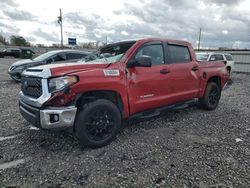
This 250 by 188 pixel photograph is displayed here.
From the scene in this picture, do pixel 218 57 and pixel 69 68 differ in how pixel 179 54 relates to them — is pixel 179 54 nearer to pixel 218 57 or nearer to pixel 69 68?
pixel 69 68

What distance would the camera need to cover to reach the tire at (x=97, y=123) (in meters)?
3.51

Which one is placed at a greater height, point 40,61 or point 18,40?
point 18,40

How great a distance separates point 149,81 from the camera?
170 inches

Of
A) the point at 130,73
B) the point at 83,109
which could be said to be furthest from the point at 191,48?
the point at 83,109

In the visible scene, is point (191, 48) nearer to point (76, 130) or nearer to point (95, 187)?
point (76, 130)

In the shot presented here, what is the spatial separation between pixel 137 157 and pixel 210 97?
11.9 feet

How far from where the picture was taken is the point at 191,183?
2.81 meters

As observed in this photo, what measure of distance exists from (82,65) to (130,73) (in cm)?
87

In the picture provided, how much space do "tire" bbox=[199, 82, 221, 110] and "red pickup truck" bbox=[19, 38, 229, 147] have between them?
892 mm

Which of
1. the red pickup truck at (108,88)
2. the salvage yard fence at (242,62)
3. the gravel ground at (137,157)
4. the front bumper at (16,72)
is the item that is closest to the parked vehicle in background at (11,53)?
the front bumper at (16,72)

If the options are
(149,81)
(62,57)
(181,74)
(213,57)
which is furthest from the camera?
(213,57)

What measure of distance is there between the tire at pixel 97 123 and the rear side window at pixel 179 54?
197 cm

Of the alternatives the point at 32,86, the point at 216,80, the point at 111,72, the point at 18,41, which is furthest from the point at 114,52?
the point at 18,41

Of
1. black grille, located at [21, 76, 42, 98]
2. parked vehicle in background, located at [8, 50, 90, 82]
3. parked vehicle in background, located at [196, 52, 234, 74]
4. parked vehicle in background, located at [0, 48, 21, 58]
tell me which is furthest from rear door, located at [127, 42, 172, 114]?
parked vehicle in background, located at [0, 48, 21, 58]
